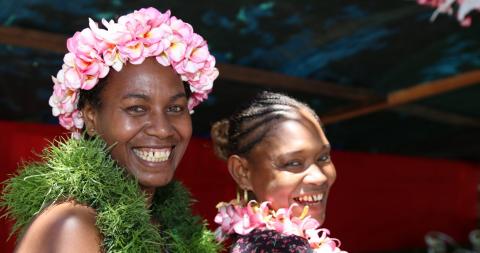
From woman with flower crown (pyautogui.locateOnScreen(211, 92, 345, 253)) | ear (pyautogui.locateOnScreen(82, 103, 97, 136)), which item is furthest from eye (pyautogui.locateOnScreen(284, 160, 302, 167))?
ear (pyautogui.locateOnScreen(82, 103, 97, 136))

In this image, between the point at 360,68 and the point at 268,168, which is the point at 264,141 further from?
the point at 360,68

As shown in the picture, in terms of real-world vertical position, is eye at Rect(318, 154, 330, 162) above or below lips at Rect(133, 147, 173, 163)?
above

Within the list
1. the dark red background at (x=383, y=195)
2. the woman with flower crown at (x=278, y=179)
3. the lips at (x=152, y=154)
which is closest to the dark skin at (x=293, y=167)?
the woman with flower crown at (x=278, y=179)

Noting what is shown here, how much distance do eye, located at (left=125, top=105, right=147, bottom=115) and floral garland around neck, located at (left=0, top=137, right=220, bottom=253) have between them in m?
0.11

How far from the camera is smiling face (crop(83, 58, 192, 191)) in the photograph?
1591 millimetres

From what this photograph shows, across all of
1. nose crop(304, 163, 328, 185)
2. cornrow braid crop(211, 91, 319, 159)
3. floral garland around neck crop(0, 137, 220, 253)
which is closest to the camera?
floral garland around neck crop(0, 137, 220, 253)

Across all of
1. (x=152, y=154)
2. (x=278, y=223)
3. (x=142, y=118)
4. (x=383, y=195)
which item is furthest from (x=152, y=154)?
(x=383, y=195)

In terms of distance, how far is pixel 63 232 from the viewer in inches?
53.0

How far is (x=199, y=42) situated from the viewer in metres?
1.80

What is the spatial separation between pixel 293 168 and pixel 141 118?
635 millimetres

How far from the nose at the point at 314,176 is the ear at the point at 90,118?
0.75 m

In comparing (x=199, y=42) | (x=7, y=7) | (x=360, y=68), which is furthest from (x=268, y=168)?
(x=360, y=68)

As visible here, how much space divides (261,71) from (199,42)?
7.25 ft

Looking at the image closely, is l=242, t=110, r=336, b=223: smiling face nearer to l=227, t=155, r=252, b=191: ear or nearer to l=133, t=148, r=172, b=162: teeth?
l=227, t=155, r=252, b=191: ear
